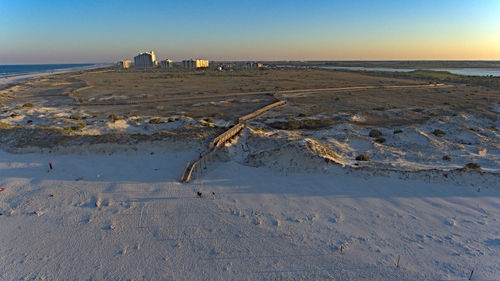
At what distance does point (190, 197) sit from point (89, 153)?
34.5 feet

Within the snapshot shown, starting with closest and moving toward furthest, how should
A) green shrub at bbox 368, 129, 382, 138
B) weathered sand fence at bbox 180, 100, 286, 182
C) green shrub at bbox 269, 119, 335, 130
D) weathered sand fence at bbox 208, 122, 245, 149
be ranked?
weathered sand fence at bbox 180, 100, 286, 182 → weathered sand fence at bbox 208, 122, 245, 149 → green shrub at bbox 368, 129, 382, 138 → green shrub at bbox 269, 119, 335, 130

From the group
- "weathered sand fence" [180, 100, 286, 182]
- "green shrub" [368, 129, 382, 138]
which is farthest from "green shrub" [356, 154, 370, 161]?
"weathered sand fence" [180, 100, 286, 182]

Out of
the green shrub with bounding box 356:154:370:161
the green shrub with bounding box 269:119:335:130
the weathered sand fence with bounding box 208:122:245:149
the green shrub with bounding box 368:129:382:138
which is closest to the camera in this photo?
the green shrub with bounding box 356:154:370:161

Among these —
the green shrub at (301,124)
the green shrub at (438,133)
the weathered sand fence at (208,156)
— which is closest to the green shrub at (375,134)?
the green shrub at (301,124)

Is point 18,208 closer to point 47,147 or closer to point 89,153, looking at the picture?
point 89,153

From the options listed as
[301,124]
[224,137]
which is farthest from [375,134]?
[224,137]

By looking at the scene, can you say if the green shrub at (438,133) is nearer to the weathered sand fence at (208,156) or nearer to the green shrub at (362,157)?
the green shrub at (362,157)

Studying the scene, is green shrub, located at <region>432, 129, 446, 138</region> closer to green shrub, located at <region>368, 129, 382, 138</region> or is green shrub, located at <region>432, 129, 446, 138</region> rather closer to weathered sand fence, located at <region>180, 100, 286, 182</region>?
green shrub, located at <region>368, 129, 382, 138</region>

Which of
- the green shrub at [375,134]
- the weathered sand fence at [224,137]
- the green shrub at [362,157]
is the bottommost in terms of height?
the green shrub at [362,157]

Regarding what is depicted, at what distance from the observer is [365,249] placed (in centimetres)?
1054

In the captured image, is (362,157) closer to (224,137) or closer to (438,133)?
(224,137)

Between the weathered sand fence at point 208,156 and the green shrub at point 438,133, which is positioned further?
the green shrub at point 438,133

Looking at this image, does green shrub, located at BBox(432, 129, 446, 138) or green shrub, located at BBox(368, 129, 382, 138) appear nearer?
green shrub, located at BBox(368, 129, 382, 138)

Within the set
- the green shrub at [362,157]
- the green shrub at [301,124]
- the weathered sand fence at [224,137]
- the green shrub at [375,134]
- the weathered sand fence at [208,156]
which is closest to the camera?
the weathered sand fence at [208,156]
